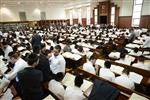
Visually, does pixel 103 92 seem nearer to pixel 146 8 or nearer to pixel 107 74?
pixel 107 74

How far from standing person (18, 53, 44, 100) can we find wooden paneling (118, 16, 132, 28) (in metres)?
17.5

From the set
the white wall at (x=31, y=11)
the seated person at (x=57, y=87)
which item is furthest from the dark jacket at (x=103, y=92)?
the white wall at (x=31, y=11)

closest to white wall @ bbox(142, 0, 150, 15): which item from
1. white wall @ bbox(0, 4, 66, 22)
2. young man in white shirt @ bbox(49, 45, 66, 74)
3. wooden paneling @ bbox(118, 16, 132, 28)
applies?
wooden paneling @ bbox(118, 16, 132, 28)

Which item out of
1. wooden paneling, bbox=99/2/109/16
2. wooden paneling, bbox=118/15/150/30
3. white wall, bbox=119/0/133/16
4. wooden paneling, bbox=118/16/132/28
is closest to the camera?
wooden paneling, bbox=118/15/150/30

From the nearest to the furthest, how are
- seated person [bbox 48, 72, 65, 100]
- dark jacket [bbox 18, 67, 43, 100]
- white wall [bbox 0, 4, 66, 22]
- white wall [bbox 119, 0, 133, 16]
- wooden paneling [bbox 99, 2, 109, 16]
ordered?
dark jacket [bbox 18, 67, 43, 100], seated person [bbox 48, 72, 65, 100], white wall [bbox 119, 0, 133, 16], wooden paneling [bbox 99, 2, 109, 16], white wall [bbox 0, 4, 66, 22]

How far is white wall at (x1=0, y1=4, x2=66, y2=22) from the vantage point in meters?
23.1

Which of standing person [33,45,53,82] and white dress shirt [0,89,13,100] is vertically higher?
standing person [33,45,53,82]

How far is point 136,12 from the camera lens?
17.6 m

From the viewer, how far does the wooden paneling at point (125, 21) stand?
60.3 ft

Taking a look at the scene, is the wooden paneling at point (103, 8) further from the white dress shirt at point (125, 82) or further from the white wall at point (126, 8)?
the white dress shirt at point (125, 82)

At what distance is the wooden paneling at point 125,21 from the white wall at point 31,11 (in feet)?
42.5

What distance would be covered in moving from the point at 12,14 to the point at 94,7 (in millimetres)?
13033

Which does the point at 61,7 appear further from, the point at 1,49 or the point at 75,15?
the point at 1,49

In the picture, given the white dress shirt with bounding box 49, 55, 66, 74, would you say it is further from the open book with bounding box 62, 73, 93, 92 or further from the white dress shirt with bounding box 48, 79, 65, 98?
the white dress shirt with bounding box 48, 79, 65, 98
